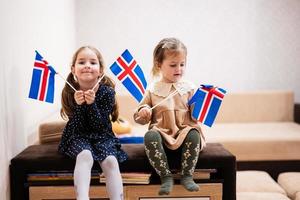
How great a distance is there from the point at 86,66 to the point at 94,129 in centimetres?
33

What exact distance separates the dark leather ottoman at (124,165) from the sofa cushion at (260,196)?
1.27 ft

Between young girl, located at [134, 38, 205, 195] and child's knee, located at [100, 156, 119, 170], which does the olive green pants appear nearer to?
young girl, located at [134, 38, 205, 195]

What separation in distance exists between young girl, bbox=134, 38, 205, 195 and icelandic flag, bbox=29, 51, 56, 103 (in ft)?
1.61

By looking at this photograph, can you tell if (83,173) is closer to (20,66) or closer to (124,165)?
(124,165)

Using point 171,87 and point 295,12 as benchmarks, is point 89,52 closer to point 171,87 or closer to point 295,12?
point 171,87

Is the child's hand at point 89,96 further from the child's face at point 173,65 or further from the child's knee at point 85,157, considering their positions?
the child's face at point 173,65

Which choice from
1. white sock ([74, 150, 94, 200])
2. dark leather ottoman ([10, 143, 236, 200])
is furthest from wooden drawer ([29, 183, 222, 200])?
white sock ([74, 150, 94, 200])

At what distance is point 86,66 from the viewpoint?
7.19 feet

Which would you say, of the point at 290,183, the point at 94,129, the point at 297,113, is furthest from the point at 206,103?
the point at 297,113

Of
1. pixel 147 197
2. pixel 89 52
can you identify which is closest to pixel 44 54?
pixel 89 52

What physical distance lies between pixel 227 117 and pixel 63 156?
230 centimetres

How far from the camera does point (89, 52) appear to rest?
2223 mm

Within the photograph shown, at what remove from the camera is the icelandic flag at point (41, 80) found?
2.20 meters

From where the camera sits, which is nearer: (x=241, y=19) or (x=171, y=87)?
(x=171, y=87)
